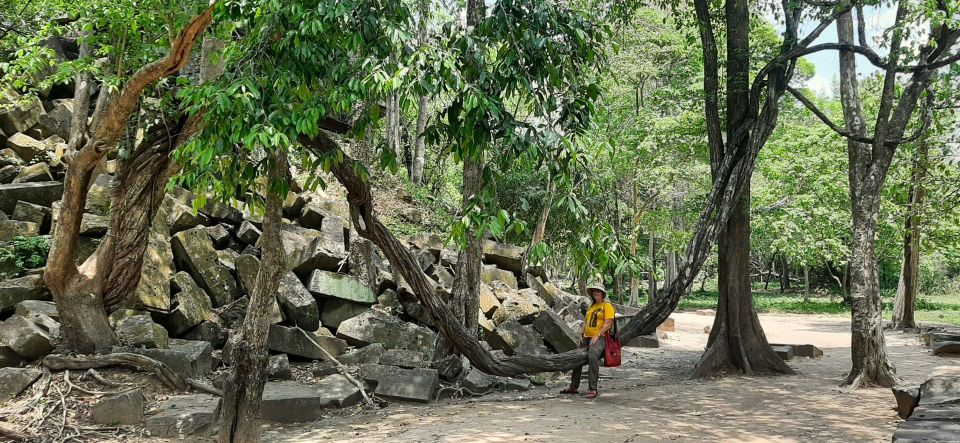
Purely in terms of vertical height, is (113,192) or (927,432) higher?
(113,192)

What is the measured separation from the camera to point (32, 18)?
38.0 ft

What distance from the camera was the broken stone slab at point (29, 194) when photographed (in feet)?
31.2

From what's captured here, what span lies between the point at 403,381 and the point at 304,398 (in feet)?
4.82

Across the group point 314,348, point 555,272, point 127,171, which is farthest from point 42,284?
point 555,272

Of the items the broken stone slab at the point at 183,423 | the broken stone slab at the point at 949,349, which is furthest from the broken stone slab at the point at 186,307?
the broken stone slab at the point at 949,349

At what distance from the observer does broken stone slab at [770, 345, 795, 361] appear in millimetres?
12289

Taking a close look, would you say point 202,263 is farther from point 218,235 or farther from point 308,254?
point 308,254

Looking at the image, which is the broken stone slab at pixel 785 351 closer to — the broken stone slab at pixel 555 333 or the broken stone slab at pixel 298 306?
the broken stone slab at pixel 555 333

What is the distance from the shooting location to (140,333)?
7.94 meters

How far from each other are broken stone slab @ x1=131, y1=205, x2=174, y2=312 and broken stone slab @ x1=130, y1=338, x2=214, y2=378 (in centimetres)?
56

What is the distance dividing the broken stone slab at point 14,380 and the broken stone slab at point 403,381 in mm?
3471

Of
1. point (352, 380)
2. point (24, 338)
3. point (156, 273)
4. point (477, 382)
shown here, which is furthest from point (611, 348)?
point (24, 338)

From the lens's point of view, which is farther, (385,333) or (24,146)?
(24,146)

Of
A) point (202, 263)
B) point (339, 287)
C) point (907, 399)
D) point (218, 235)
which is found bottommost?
point (907, 399)
